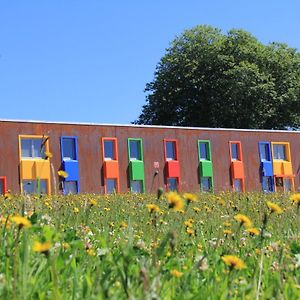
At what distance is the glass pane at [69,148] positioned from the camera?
2538cm

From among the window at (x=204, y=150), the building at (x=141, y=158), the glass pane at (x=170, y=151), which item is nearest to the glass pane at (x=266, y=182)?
the building at (x=141, y=158)

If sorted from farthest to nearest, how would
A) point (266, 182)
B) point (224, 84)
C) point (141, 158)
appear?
point (224, 84) → point (266, 182) → point (141, 158)

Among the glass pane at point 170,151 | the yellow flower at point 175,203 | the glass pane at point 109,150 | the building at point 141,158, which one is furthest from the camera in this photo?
the glass pane at point 170,151

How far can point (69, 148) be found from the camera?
1004 inches

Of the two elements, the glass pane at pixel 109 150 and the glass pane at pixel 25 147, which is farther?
the glass pane at pixel 109 150

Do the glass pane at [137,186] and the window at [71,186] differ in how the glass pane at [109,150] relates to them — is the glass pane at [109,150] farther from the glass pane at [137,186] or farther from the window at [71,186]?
the window at [71,186]

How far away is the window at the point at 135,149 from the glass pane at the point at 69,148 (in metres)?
2.88

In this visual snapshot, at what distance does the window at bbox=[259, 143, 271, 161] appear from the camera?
31508 mm

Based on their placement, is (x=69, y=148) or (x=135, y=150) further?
(x=135, y=150)

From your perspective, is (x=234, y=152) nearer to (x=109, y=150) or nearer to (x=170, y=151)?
(x=170, y=151)

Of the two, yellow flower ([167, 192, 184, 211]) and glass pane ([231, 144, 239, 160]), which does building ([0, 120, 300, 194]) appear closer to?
glass pane ([231, 144, 239, 160])

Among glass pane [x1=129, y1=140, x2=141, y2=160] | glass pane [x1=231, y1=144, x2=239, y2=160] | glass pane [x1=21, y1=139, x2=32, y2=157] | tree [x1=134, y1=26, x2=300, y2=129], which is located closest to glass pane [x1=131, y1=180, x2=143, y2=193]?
glass pane [x1=129, y1=140, x2=141, y2=160]

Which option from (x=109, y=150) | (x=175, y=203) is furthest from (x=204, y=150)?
(x=175, y=203)

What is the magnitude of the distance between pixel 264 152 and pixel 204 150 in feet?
13.9
